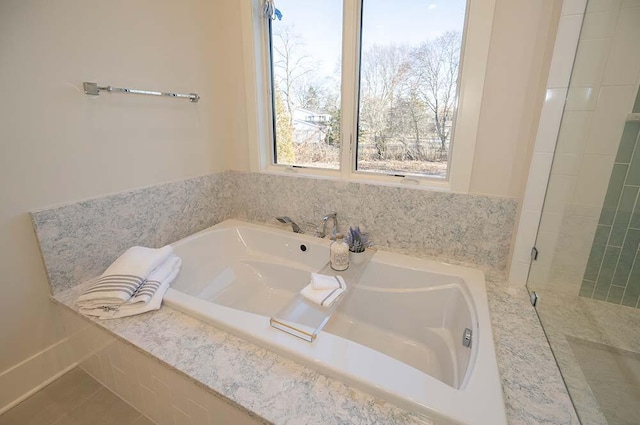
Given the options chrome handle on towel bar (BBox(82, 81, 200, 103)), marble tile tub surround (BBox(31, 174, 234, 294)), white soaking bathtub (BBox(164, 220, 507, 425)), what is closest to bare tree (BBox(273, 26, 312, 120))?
chrome handle on towel bar (BBox(82, 81, 200, 103))

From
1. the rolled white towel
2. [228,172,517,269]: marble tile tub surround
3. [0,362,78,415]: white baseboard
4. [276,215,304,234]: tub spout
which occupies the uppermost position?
[228,172,517,269]: marble tile tub surround

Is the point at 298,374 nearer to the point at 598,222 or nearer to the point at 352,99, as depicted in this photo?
the point at 598,222

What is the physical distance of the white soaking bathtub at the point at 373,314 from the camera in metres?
0.88

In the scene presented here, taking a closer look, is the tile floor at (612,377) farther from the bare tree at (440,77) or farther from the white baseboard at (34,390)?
the white baseboard at (34,390)

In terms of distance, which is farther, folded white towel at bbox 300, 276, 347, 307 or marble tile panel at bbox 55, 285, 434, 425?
folded white towel at bbox 300, 276, 347, 307

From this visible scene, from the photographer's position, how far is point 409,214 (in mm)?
1716

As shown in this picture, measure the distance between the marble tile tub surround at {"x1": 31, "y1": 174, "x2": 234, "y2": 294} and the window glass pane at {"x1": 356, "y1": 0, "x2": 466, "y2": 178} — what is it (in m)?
1.26

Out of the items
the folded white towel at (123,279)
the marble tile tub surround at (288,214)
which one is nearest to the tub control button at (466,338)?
the marble tile tub surround at (288,214)

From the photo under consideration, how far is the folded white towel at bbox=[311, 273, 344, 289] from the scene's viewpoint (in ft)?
4.66

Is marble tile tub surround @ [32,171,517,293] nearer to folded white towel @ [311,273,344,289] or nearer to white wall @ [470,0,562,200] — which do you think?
white wall @ [470,0,562,200]

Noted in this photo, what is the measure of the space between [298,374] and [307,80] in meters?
1.74

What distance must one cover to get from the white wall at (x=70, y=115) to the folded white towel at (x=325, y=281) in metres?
1.16

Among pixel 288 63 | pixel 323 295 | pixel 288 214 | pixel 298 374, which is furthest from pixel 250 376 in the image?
pixel 288 63

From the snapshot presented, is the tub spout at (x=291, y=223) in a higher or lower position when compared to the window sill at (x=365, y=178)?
lower
